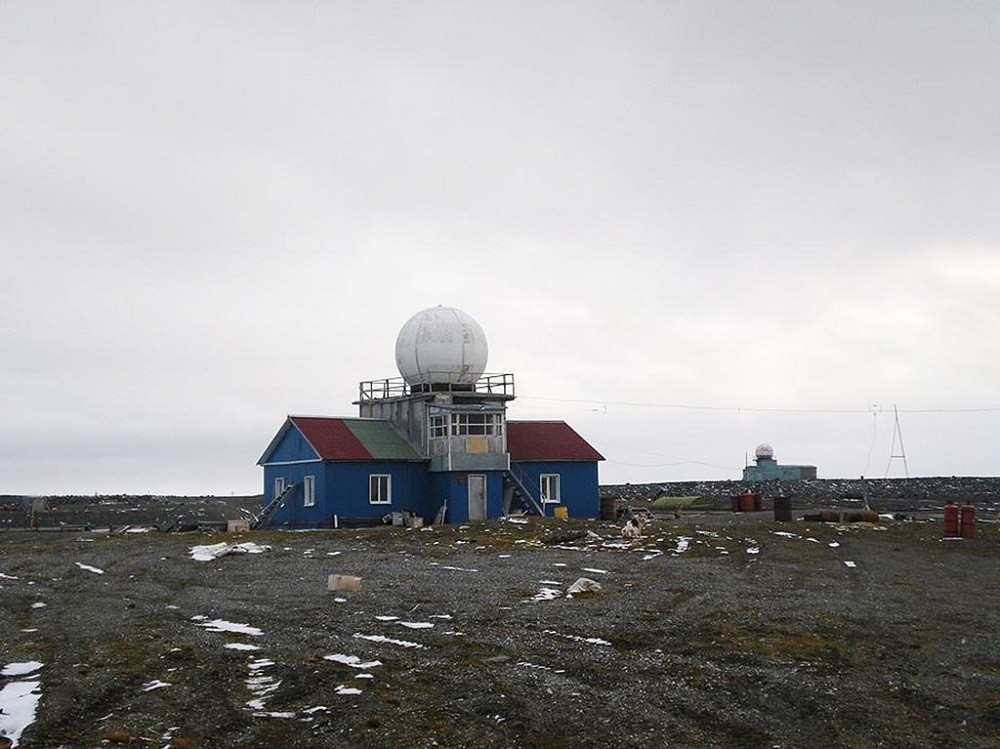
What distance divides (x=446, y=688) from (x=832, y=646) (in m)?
5.93

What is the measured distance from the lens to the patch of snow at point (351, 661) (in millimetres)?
13781

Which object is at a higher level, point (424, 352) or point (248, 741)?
point (424, 352)

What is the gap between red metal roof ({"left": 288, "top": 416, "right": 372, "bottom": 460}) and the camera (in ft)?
145

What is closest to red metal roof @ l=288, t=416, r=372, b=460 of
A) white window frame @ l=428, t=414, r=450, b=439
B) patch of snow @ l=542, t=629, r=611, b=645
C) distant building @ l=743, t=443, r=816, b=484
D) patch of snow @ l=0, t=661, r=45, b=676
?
white window frame @ l=428, t=414, r=450, b=439

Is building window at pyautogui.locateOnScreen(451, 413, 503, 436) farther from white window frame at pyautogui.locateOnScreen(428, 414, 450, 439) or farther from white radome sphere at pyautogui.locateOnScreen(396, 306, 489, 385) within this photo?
white radome sphere at pyautogui.locateOnScreen(396, 306, 489, 385)

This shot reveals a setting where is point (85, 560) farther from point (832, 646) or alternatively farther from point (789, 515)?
point (789, 515)

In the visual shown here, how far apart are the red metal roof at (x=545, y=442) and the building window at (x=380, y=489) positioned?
5920mm

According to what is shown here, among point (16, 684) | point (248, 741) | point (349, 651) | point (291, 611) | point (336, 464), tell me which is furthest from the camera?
point (336, 464)

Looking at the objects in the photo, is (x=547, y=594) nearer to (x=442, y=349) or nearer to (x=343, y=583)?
(x=343, y=583)

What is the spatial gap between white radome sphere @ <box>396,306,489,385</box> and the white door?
494 cm

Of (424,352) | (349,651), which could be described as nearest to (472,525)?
(424,352)

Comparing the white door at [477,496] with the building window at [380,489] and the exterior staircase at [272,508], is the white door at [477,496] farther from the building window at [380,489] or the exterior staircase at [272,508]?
the exterior staircase at [272,508]

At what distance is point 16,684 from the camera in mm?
13102

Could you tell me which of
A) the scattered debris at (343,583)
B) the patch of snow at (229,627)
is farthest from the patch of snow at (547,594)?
the patch of snow at (229,627)
